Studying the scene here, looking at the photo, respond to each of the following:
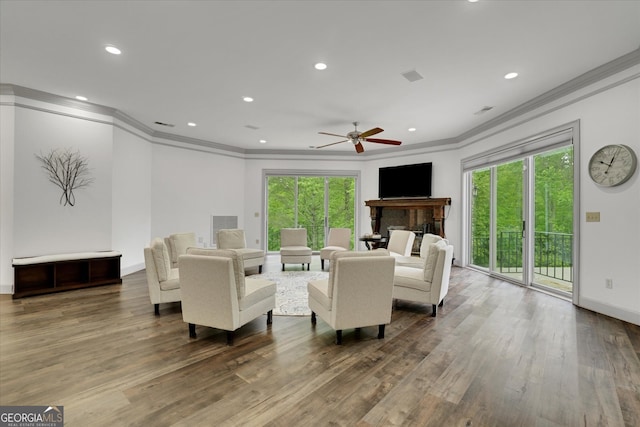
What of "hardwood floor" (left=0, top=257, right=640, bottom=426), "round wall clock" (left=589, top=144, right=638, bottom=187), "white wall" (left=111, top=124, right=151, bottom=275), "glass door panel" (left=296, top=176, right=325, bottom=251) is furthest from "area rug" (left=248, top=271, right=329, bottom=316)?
"round wall clock" (left=589, top=144, right=638, bottom=187)

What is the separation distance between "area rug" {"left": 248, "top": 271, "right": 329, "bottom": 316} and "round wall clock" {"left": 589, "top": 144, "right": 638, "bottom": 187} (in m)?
3.95

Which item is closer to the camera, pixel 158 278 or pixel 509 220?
pixel 158 278

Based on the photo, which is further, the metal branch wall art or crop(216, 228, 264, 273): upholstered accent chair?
crop(216, 228, 264, 273): upholstered accent chair

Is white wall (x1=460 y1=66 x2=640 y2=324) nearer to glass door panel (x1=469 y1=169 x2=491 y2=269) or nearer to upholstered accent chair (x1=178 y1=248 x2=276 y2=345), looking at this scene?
glass door panel (x1=469 y1=169 x2=491 y2=269)

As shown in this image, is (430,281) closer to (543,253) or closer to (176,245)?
(543,253)

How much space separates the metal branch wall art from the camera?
4422mm

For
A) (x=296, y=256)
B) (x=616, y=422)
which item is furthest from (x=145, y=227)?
(x=616, y=422)

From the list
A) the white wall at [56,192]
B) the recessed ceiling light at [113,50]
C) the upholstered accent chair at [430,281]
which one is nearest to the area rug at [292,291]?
the upholstered accent chair at [430,281]

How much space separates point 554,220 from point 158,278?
18.8 feet

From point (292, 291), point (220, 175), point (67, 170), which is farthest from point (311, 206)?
point (67, 170)

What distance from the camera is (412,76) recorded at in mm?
3613

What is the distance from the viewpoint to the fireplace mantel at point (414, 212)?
6.66 m

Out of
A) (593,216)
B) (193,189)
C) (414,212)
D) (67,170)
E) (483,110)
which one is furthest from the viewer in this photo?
(414,212)

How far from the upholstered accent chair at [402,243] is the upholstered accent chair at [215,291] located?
3.46 meters
